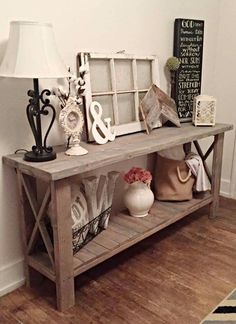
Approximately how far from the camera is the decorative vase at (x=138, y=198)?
2.19 metres

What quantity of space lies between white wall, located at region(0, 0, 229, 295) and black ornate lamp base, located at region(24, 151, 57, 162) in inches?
6.5

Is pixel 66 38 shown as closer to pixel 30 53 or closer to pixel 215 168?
pixel 30 53

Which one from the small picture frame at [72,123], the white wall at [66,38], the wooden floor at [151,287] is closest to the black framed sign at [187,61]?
the white wall at [66,38]

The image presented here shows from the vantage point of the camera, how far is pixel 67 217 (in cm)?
162

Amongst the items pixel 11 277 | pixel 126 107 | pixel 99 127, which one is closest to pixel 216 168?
pixel 126 107

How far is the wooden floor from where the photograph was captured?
1.69m

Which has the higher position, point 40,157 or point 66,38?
point 66,38

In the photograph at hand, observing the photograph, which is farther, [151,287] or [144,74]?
[144,74]

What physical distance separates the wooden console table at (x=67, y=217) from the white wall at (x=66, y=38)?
84 millimetres

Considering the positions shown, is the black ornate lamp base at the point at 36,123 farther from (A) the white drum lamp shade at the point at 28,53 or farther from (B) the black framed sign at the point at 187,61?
(B) the black framed sign at the point at 187,61

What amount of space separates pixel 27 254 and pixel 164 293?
2.47ft

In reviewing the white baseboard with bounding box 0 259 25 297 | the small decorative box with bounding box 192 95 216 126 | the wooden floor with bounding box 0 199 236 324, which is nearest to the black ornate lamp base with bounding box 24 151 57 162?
the white baseboard with bounding box 0 259 25 297

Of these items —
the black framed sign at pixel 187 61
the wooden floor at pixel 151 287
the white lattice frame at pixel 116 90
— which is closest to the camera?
the wooden floor at pixel 151 287

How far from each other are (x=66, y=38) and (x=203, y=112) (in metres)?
1.15
